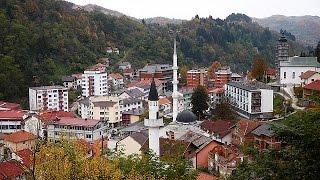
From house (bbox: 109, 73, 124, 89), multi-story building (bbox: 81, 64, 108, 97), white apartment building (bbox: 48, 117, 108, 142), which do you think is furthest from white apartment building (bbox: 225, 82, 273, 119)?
house (bbox: 109, 73, 124, 89)

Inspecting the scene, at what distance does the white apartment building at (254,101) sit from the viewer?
92.1 ft

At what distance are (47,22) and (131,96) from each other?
65.0ft

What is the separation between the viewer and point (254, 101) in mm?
28703

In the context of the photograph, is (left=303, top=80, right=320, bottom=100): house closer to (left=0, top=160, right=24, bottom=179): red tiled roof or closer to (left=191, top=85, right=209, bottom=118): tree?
(left=191, top=85, right=209, bottom=118): tree

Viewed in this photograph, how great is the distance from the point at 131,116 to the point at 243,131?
47.5ft

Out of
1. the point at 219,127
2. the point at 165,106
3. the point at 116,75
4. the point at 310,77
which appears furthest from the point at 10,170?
the point at 116,75

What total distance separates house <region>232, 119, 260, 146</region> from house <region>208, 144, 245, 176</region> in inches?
42.1

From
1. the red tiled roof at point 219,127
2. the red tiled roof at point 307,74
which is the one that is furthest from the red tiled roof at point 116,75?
the red tiled roof at point 219,127

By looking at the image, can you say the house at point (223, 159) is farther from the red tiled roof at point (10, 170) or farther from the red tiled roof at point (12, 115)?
the red tiled roof at point (12, 115)

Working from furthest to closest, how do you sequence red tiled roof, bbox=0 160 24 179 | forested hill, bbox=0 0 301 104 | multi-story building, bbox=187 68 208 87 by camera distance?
multi-story building, bbox=187 68 208 87 → forested hill, bbox=0 0 301 104 → red tiled roof, bbox=0 160 24 179

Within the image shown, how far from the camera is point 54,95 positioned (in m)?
38.2

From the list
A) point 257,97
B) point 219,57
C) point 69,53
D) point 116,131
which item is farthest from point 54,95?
point 219,57

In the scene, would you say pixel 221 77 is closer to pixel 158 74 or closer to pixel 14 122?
pixel 158 74

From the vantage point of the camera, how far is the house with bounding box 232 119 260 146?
21984 mm
